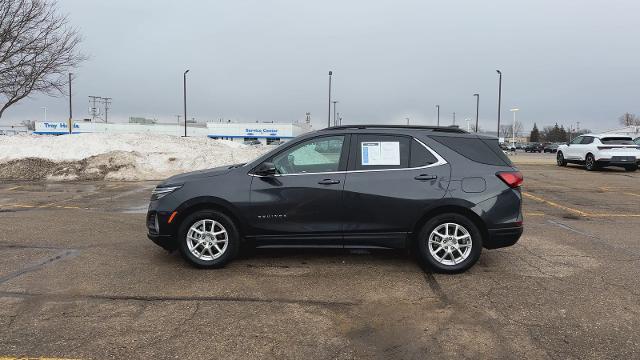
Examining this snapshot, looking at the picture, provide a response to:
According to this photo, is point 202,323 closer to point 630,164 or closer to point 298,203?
point 298,203

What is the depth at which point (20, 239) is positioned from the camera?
23.7 feet

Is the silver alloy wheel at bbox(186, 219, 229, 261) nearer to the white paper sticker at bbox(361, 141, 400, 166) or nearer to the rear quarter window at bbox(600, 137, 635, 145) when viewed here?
the white paper sticker at bbox(361, 141, 400, 166)

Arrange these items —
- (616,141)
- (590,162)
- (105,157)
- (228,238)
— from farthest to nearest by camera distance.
→ 1. (590,162)
2. (616,141)
3. (105,157)
4. (228,238)

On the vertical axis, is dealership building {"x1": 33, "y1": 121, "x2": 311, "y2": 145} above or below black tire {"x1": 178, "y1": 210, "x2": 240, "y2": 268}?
above

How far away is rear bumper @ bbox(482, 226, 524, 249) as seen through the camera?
5566 mm

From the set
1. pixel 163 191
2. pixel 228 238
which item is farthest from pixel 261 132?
pixel 228 238

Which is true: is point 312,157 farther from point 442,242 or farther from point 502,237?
point 502,237

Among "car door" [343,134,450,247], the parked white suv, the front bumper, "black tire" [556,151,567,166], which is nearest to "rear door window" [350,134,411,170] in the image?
"car door" [343,134,450,247]

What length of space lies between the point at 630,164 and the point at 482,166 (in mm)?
18497

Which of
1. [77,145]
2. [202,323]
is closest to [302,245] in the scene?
[202,323]

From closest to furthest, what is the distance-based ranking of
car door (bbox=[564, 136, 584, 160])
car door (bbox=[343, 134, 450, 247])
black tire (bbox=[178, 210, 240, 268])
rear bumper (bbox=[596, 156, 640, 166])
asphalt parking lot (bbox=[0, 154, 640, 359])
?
asphalt parking lot (bbox=[0, 154, 640, 359])
car door (bbox=[343, 134, 450, 247])
black tire (bbox=[178, 210, 240, 268])
rear bumper (bbox=[596, 156, 640, 166])
car door (bbox=[564, 136, 584, 160])

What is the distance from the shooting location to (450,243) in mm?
5566

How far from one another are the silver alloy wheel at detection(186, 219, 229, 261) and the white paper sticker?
190 centimetres

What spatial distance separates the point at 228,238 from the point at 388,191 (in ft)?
6.42
